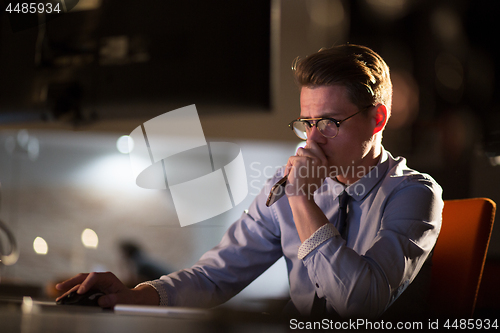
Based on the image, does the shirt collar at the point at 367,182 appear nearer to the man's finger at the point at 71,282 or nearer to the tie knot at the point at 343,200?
the tie knot at the point at 343,200

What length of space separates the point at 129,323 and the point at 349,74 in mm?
807

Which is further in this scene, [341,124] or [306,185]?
[341,124]

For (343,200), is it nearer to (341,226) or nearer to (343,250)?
(341,226)

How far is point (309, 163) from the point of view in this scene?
2.93 feet

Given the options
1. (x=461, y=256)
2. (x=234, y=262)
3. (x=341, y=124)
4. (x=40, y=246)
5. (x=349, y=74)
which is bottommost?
(x=40, y=246)

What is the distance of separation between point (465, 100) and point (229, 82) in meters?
0.94

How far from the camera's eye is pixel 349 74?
1001mm

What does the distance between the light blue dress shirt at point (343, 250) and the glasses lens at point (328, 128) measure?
0.56 feet

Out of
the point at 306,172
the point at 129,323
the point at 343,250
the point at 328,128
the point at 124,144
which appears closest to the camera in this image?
the point at 129,323

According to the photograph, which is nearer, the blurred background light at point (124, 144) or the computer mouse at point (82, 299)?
the computer mouse at point (82, 299)

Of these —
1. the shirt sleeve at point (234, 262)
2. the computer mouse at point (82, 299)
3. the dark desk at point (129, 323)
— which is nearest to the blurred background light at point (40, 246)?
the shirt sleeve at point (234, 262)

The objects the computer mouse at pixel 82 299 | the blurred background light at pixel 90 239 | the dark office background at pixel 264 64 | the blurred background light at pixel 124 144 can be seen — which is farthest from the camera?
the blurred background light at pixel 90 239

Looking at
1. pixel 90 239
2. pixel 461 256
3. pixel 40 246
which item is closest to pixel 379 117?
pixel 461 256

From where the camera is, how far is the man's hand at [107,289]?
799mm
